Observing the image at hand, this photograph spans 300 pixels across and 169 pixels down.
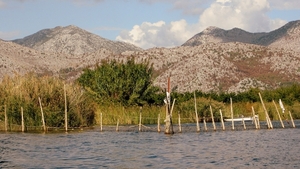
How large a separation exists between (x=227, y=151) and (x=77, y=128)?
18.1 m

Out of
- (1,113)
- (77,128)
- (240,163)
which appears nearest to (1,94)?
(1,113)

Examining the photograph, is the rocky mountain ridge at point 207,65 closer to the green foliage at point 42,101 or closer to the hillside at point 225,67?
the hillside at point 225,67

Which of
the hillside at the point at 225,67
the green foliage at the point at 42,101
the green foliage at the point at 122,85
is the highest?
the hillside at the point at 225,67

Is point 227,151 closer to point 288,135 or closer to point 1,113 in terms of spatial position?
point 288,135

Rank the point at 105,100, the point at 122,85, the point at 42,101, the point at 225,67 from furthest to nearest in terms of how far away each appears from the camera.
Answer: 1. the point at 225,67
2. the point at 122,85
3. the point at 105,100
4. the point at 42,101

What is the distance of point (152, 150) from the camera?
32.6 m

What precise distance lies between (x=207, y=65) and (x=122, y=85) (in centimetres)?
8478

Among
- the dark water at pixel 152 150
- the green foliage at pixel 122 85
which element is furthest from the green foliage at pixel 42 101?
the green foliage at pixel 122 85

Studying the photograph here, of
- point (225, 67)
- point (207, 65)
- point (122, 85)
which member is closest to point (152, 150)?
point (122, 85)

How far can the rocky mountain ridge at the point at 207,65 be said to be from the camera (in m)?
137

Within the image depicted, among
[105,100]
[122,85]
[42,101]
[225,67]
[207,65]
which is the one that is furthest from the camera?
[225,67]

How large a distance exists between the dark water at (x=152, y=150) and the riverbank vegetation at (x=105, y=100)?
11.0 feet

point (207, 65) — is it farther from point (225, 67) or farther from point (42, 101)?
point (42, 101)

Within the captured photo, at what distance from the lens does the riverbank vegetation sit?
148 feet
